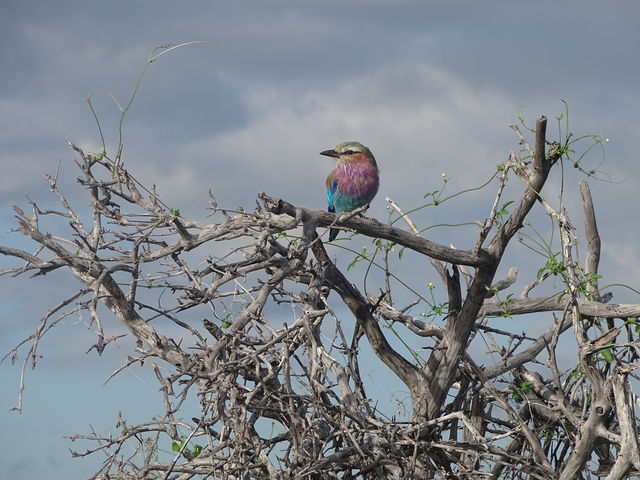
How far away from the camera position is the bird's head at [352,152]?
882 cm

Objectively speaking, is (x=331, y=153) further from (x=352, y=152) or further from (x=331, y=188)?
(x=331, y=188)

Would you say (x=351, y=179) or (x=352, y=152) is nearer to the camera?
(x=351, y=179)

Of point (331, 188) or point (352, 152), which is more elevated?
point (352, 152)

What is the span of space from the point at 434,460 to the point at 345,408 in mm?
1268

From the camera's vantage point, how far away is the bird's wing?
28.9 feet

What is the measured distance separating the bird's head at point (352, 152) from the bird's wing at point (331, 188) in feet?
0.60

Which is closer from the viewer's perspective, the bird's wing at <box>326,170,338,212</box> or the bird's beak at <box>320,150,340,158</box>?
the bird's wing at <box>326,170,338,212</box>

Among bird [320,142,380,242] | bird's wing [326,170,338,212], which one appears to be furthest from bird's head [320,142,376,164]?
bird's wing [326,170,338,212]

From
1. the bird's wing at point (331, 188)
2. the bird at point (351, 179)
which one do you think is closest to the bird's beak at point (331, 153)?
the bird at point (351, 179)

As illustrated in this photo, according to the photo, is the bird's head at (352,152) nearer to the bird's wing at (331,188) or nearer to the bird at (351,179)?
the bird at (351,179)

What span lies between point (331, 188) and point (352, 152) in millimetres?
421

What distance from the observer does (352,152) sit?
8852 millimetres

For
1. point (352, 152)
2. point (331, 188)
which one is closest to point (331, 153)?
point (352, 152)

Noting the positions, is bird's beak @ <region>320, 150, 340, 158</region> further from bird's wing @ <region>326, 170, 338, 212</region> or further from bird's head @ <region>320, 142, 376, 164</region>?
bird's wing @ <region>326, 170, 338, 212</region>
